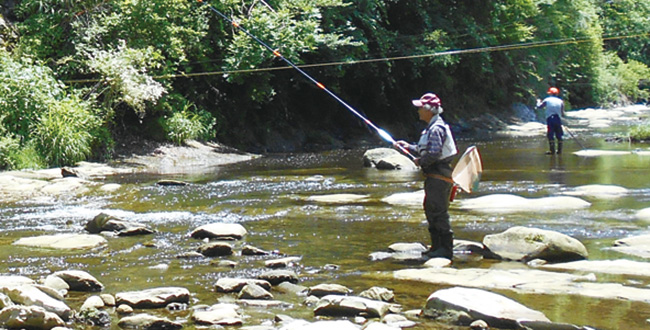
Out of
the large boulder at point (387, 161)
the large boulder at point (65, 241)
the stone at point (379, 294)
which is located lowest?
the stone at point (379, 294)

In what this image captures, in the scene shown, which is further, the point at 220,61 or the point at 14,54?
the point at 220,61

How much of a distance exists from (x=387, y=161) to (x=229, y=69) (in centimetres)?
514

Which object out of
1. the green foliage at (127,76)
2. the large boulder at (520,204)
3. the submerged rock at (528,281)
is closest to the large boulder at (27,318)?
the submerged rock at (528,281)

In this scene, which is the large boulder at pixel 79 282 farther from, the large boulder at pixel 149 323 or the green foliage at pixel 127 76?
the green foliage at pixel 127 76

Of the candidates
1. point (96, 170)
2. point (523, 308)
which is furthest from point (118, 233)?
point (96, 170)

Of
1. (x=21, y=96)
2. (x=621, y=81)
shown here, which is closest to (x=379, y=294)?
(x=21, y=96)

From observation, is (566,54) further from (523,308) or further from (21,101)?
(523,308)

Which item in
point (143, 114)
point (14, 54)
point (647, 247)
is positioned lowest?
point (647, 247)

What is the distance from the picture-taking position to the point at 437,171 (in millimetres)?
7555

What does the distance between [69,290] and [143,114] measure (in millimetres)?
11906

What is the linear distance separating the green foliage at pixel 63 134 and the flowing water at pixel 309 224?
1624 mm

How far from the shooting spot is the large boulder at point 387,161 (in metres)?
16.4

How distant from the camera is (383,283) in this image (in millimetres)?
6414

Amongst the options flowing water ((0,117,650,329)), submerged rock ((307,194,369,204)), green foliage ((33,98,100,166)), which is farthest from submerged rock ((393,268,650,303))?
green foliage ((33,98,100,166))
